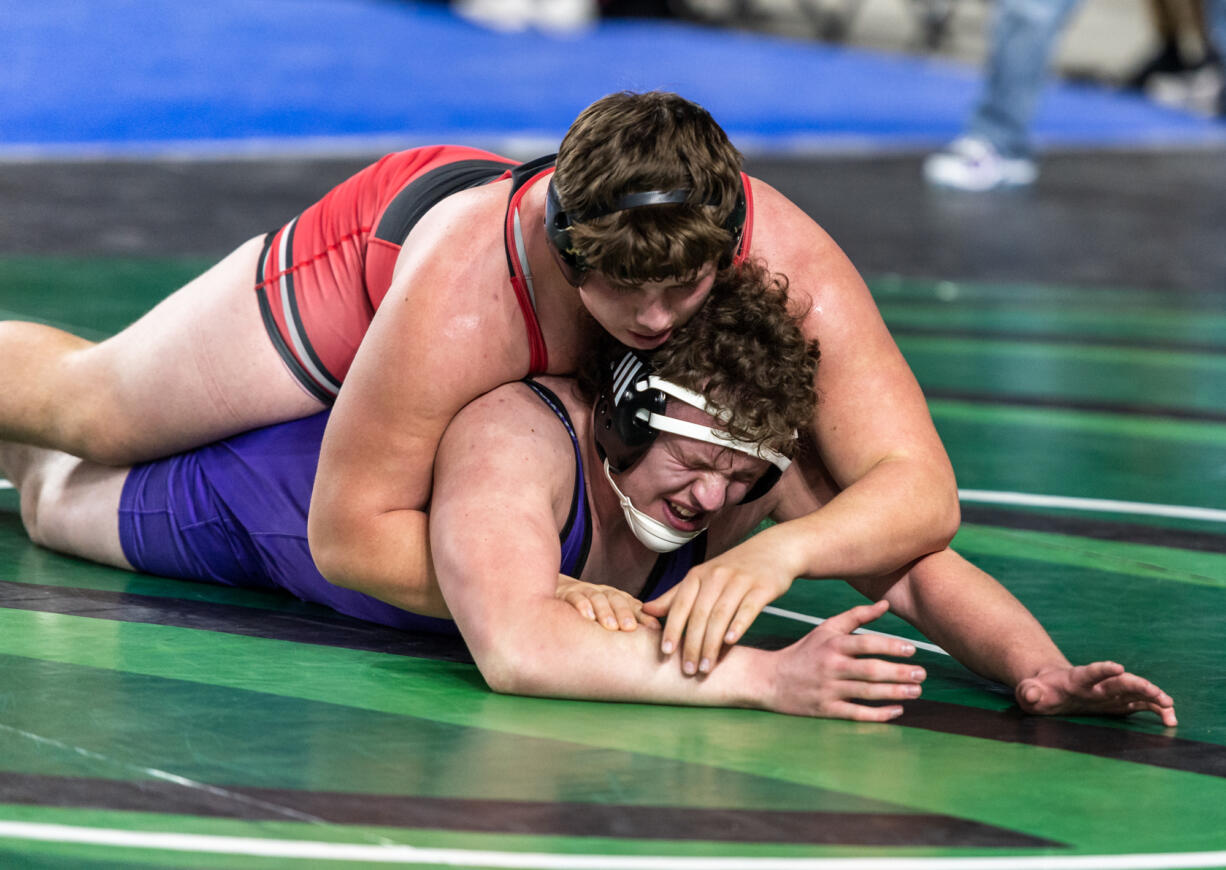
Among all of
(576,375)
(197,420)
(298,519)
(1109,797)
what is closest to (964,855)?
(1109,797)

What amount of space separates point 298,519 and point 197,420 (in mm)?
291

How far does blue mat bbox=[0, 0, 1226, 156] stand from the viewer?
10133mm

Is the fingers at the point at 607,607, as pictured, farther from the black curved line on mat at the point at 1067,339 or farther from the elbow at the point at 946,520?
the black curved line on mat at the point at 1067,339

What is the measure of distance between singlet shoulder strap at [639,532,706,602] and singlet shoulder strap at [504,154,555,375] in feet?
1.34

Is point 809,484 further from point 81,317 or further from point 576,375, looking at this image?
point 81,317

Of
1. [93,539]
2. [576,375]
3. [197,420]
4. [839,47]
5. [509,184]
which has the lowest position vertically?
[93,539]

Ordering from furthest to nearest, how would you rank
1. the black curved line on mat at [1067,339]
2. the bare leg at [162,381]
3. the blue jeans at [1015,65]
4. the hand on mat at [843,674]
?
the blue jeans at [1015,65], the black curved line on mat at [1067,339], the bare leg at [162,381], the hand on mat at [843,674]

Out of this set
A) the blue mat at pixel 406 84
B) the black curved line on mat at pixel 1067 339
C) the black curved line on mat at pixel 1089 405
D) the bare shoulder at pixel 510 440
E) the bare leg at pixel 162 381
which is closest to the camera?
the bare shoulder at pixel 510 440

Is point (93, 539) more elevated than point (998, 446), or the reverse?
point (998, 446)

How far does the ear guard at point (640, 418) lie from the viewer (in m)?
2.60

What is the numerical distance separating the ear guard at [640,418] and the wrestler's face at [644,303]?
99mm

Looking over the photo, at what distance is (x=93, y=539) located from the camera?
3383 millimetres

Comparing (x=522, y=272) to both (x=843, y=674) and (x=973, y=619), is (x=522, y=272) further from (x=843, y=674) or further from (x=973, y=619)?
(x=973, y=619)

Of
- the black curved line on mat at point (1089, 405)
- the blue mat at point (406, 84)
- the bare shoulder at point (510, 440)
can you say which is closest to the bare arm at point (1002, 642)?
the bare shoulder at point (510, 440)
